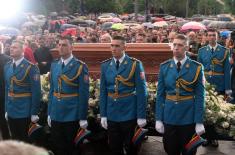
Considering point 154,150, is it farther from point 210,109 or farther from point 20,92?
point 20,92

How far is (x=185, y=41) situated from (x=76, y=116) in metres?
1.63

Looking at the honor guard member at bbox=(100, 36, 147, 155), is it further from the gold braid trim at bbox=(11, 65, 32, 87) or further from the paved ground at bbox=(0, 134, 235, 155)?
the paved ground at bbox=(0, 134, 235, 155)

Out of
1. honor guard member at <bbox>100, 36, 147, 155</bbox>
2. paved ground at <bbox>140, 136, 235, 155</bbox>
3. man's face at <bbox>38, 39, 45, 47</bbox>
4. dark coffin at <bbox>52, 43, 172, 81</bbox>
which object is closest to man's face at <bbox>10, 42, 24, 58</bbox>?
honor guard member at <bbox>100, 36, 147, 155</bbox>

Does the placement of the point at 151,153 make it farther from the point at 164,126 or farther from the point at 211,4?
the point at 211,4

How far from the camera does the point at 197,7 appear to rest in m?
83.1

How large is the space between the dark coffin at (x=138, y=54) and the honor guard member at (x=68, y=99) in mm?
1978

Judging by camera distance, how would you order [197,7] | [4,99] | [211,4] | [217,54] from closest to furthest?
[4,99], [217,54], [197,7], [211,4]

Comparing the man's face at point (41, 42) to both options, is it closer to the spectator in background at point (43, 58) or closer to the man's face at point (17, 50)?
the spectator in background at point (43, 58)

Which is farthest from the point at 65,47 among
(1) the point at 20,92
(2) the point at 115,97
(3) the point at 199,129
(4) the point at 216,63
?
(4) the point at 216,63

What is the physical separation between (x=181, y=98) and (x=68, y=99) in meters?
1.39

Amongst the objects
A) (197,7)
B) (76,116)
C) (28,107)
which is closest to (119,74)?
(76,116)

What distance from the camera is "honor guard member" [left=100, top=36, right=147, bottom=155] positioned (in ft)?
19.6

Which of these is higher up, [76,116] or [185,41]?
[185,41]

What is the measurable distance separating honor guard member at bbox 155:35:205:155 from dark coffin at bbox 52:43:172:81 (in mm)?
2275
